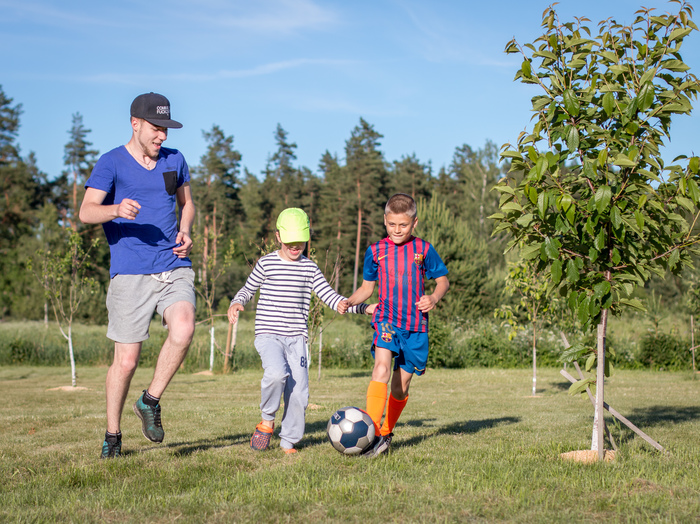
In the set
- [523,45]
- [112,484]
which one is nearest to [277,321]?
[112,484]

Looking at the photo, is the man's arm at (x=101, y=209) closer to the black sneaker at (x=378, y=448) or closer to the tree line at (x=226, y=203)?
the black sneaker at (x=378, y=448)

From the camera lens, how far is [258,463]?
176 inches

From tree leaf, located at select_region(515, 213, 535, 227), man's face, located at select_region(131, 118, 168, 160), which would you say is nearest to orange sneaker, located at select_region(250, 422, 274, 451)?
man's face, located at select_region(131, 118, 168, 160)

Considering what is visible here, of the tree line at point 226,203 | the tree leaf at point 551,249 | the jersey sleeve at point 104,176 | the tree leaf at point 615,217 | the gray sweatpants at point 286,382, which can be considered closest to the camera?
the tree leaf at point 615,217

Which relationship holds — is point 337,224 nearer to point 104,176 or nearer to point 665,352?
point 665,352

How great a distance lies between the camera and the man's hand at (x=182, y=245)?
4.74 metres

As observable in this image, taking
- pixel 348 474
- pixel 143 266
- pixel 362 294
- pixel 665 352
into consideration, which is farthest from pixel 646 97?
pixel 665 352

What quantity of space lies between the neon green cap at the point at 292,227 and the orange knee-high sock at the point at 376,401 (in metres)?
1.30

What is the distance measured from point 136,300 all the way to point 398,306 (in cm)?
203

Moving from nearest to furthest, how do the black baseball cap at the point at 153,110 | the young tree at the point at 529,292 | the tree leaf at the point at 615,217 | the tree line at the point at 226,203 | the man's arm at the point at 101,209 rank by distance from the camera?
1. the man's arm at the point at 101,209
2. the tree leaf at the point at 615,217
3. the black baseball cap at the point at 153,110
4. the young tree at the point at 529,292
5. the tree line at the point at 226,203

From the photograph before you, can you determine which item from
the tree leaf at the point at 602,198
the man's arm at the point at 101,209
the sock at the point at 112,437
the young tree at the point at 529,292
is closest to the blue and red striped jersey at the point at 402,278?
the tree leaf at the point at 602,198

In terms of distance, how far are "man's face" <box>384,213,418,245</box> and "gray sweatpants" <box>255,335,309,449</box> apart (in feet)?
3.66

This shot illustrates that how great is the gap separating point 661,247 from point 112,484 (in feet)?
13.2

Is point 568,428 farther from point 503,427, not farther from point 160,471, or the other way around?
point 160,471
